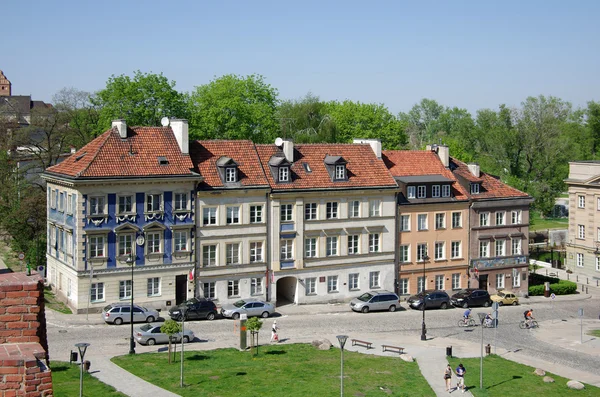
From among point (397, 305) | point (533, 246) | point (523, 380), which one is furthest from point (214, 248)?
point (533, 246)

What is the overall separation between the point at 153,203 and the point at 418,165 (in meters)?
25.2

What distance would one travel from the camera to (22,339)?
1076 centimetres

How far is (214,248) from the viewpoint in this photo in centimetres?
5925

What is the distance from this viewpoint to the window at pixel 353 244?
6438cm

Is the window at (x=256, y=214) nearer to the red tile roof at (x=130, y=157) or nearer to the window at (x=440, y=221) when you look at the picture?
the red tile roof at (x=130, y=157)

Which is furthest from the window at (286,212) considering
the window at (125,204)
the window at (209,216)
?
the window at (125,204)

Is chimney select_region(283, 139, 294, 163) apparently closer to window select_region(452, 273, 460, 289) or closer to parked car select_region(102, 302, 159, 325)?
parked car select_region(102, 302, 159, 325)

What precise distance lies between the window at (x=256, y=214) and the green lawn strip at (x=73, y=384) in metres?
22.1

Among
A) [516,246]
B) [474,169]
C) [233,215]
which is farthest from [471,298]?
[233,215]

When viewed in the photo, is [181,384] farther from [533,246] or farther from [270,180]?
[533,246]

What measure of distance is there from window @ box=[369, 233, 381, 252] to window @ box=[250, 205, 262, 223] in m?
10.4

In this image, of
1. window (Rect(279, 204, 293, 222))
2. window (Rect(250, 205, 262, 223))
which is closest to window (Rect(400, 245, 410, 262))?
window (Rect(279, 204, 293, 222))

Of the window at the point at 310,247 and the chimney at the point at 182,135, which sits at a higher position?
the chimney at the point at 182,135

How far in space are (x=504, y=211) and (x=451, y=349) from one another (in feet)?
86.5
